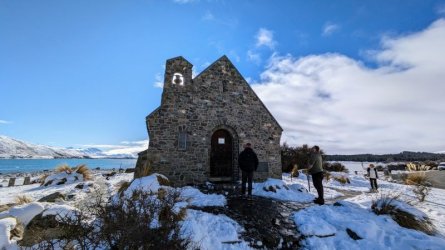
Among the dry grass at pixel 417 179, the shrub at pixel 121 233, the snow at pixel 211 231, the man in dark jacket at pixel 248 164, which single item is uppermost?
the man in dark jacket at pixel 248 164

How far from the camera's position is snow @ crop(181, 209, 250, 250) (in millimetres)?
4934

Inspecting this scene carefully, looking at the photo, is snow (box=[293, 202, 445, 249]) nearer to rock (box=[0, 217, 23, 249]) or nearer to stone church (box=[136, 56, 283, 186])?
rock (box=[0, 217, 23, 249])

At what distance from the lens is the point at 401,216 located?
20.7 feet

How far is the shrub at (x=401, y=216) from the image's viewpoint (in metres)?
5.97

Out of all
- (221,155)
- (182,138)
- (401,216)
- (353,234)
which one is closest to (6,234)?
(353,234)

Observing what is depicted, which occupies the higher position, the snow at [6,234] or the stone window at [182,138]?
the stone window at [182,138]

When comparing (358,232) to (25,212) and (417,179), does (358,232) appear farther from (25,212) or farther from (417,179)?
(417,179)

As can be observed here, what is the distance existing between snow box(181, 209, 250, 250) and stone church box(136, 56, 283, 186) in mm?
5808

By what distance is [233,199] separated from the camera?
9.03 m

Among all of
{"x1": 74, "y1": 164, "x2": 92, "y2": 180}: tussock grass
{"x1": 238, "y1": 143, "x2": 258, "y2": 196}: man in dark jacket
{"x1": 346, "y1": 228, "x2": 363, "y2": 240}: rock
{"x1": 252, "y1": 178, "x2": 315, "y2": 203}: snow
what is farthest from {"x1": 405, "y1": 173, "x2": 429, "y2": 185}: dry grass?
{"x1": 74, "y1": 164, "x2": 92, "y2": 180}: tussock grass

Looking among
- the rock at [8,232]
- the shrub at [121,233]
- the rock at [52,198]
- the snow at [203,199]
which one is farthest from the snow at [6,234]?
the rock at [52,198]

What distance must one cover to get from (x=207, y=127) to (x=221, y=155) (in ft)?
6.06

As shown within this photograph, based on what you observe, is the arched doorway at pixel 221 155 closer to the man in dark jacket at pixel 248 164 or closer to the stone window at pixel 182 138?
the stone window at pixel 182 138

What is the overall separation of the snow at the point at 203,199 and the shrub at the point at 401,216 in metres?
4.72
